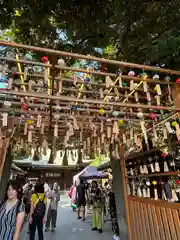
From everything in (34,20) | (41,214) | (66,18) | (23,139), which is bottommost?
(41,214)

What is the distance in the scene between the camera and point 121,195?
420 centimetres

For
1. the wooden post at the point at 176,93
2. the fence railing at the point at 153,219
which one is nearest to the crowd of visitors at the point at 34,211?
the fence railing at the point at 153,219

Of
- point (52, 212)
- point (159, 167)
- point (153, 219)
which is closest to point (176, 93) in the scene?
point (159, 167)

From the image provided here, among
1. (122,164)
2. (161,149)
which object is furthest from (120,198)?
(161,149)

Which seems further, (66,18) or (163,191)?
(163,191)

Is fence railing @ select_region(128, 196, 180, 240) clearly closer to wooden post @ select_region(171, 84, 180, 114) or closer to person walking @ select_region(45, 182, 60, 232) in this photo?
wooden post @ select_region(171, 84, 180, 114)

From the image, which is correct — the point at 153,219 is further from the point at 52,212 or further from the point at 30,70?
the point at 52,212

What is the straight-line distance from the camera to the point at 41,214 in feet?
13.5

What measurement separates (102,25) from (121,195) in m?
3.45

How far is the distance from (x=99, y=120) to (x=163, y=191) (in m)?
1.58

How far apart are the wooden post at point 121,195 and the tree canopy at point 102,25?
2451 millimetres

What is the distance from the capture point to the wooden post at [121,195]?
13.1 feet

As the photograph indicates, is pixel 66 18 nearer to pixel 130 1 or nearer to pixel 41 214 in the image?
pixel 130 1

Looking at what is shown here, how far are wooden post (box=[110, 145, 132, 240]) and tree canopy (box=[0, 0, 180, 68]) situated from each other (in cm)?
245
